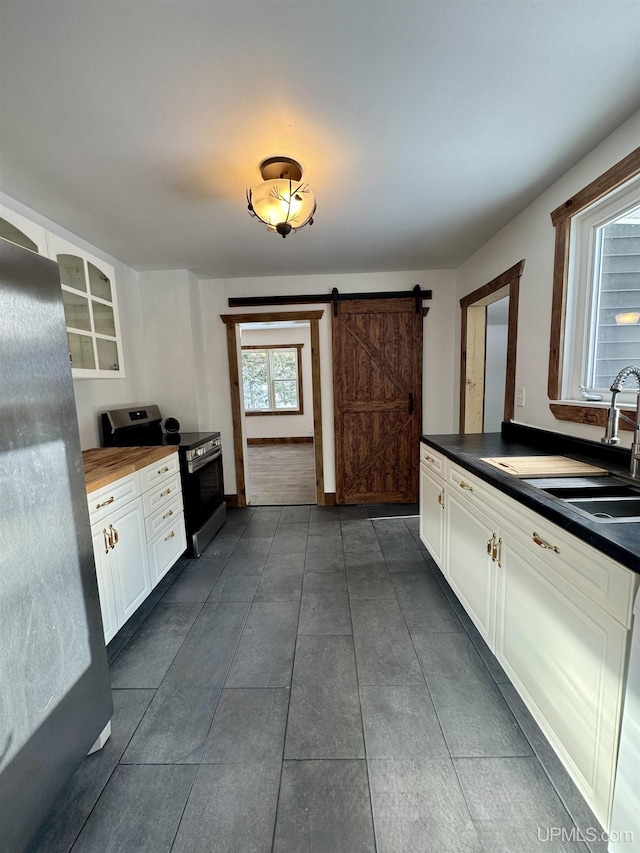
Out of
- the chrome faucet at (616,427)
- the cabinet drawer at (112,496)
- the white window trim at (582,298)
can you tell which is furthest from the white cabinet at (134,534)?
the white window trim at (582,298)

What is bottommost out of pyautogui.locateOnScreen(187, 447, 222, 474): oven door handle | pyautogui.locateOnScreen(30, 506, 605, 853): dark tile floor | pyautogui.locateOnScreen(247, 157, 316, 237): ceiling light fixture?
pyautogui.locateOnScreen(30, 506, 605, 853): dark tile floor

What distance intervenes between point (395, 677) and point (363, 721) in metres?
0.26

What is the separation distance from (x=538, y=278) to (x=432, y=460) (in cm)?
133

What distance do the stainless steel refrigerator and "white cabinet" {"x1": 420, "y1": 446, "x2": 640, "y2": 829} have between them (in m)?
1.55

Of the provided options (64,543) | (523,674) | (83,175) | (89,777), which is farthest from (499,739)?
(83,175)

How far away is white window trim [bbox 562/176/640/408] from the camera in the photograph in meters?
1.63

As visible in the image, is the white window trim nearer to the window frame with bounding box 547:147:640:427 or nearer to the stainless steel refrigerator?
the window frame with bounding box 547:147:640:427

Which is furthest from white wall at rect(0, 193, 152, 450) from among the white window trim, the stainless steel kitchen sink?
the white window trim

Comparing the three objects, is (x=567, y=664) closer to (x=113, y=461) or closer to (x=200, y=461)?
(x=113, y=461)

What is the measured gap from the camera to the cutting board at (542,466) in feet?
4.87

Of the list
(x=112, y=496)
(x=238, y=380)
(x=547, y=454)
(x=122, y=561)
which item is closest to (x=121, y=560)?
(x=122, y=561)

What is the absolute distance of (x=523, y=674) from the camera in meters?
1.22

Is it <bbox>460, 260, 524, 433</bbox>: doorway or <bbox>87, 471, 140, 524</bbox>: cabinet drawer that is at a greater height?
<bbox>460, 260, 524, 433</bbox>: doorway

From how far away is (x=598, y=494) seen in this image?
1.35 meters
